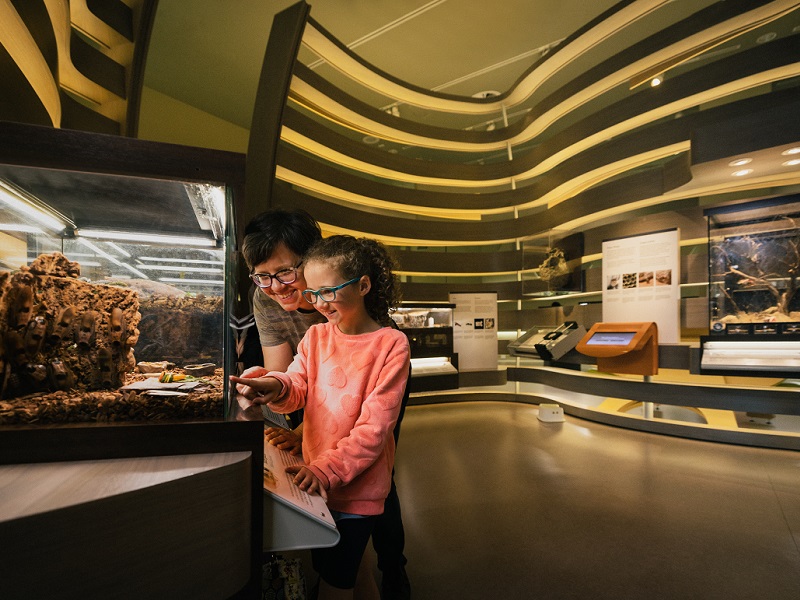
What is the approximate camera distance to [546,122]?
19.4 feet

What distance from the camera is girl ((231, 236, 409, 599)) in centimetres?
106

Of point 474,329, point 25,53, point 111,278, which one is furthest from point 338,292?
point 474,329

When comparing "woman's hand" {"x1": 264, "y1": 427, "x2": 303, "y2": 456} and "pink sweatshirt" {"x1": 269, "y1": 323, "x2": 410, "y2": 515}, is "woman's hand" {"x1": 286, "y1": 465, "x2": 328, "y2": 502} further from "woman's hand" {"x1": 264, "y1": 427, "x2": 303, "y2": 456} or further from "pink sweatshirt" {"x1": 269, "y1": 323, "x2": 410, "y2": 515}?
"woman's hand" {"x1": 264, "y1": 427, "x2": 303, "y2": 456}

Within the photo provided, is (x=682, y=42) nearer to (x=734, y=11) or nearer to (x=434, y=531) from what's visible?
(x=734, y=11)

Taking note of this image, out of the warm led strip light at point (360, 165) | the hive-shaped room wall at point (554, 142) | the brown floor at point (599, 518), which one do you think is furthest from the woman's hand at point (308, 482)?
the warm led strip light at point (360, 165)

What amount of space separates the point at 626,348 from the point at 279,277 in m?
3.83

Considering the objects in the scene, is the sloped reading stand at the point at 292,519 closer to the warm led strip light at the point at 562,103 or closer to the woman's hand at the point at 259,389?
the woman's hand at the point at 259,389

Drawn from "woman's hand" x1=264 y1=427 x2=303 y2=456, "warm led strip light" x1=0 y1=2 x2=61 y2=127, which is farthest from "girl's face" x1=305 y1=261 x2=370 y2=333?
"warm led strip light" x1=0 y1=2 x2=61 y2=127

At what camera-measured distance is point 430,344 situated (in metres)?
5.75

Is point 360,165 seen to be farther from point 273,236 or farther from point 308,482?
point 308,482

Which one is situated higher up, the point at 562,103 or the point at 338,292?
the point at 562,103

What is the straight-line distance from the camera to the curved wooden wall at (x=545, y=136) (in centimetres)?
385

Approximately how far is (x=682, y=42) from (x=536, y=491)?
4.50 m

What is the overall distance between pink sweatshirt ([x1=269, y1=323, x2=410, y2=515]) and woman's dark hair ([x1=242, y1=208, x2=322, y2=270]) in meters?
0.42
